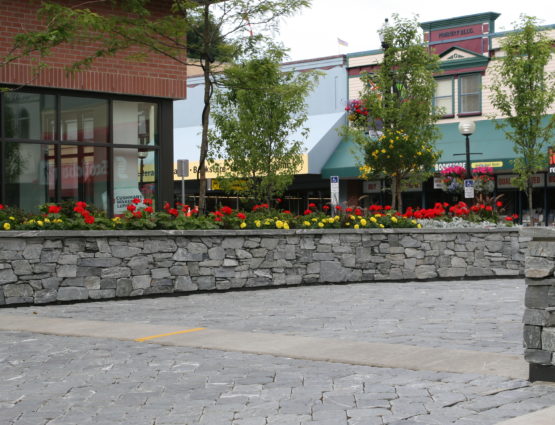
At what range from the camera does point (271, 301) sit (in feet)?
43.1

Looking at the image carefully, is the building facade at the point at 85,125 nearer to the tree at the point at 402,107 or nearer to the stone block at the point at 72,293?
the stone block at the point at 72,293

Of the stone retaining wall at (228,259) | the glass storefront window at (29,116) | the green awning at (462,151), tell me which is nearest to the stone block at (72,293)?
the stone retaining wall at (228,259)

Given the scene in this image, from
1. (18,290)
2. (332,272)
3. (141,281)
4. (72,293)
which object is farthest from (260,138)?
(18,290)

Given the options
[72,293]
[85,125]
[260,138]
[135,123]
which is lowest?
[72,293]

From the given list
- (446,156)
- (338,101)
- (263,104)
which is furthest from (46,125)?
(338,101)

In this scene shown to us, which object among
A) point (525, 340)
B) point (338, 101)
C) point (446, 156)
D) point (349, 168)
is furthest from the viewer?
point (338, 101)

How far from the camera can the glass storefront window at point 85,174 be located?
18.3 metres

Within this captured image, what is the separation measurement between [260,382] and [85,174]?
12.7m

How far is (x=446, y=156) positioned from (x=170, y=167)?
15.8 metres

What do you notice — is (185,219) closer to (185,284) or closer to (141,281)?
(185,284)

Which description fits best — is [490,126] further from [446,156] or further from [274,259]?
[274,259]

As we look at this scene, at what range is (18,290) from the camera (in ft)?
40.8

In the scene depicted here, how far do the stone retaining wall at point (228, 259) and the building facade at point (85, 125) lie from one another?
16.7ft

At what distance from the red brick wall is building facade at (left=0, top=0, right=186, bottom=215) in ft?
0.07
